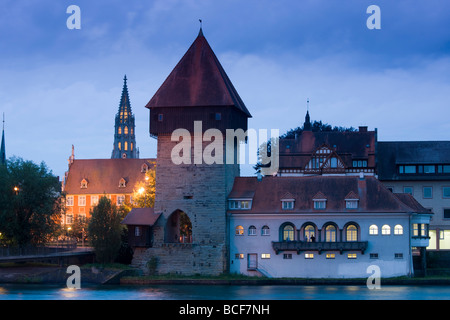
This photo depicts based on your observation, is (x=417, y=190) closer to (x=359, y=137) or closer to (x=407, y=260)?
(x=359, y=137)

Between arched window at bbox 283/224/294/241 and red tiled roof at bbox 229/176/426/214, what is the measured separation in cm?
121

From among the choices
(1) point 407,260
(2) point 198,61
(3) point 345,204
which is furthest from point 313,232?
(2) point 198,61

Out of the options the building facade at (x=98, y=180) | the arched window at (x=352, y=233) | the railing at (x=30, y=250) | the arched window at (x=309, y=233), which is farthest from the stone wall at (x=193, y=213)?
the building facade at (x=98, y=180)

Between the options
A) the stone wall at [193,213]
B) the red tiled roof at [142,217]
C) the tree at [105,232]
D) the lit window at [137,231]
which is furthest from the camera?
the tree at [105,232]

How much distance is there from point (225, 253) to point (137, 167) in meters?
48.0

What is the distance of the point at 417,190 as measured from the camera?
7812 centimetres

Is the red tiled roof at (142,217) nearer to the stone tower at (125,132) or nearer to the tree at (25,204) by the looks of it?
the tree at (25,204)

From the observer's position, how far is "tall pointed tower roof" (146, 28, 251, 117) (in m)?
65.3

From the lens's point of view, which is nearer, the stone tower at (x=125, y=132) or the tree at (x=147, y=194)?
the tree at (x=147, y=194)

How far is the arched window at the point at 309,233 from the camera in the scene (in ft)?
210

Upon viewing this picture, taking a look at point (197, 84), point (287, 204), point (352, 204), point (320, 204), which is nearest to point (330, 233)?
point (320, 204)

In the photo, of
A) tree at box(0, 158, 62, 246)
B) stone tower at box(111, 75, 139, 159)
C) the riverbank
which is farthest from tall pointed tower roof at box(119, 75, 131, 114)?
the riverbank

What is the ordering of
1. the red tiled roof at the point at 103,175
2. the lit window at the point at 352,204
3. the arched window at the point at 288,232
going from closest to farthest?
the lit window at the point at 352,204
the arched window at the point at 288,232
the red tiled roof at the point at 103,175

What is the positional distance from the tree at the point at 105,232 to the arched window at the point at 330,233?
15662mm
